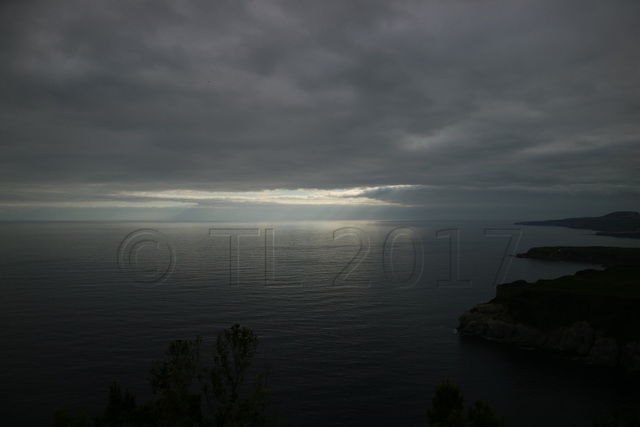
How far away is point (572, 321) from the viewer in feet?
260

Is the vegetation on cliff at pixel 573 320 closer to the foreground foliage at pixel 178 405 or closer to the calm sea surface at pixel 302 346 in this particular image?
the calm sea surface at pixel 302 346

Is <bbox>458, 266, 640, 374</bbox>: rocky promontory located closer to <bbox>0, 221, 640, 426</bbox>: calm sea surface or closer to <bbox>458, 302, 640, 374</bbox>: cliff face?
<bbox>458, 302, 640, 374</bbox>: cliff face

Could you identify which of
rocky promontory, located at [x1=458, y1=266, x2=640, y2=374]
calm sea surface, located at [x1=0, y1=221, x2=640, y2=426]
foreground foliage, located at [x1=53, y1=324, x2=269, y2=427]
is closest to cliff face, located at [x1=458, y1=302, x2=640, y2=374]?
rocky promontory, located at [x1=458, y1=266, x2=640, y2=374]

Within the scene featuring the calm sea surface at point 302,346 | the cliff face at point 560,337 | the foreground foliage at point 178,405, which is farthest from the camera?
the cliff face at point 560,337

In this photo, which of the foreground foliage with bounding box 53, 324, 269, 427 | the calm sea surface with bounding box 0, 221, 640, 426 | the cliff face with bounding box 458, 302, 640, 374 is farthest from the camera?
the cliff face with bounding box 458, 302, 640, 374

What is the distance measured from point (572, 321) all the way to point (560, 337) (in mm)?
4004

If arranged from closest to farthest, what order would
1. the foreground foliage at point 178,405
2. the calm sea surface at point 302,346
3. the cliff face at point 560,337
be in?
the foreground foliage at point 178,405, the calm sea surface at point 302,346, the cliff face at point 560,337

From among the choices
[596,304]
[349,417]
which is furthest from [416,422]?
[596,304]

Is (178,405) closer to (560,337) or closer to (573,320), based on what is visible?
(560,337)

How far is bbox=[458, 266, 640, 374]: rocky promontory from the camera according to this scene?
70812mm

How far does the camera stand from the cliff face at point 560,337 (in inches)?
2729

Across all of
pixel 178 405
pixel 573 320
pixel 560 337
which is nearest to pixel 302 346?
pixel 178 405

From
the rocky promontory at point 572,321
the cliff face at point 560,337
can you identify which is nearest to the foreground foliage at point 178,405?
the cliff face at point 560,337

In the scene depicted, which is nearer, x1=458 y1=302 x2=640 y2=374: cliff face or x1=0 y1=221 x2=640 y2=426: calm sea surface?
x1=0 y1=221 x2=640 y2=426: calm sea surface
